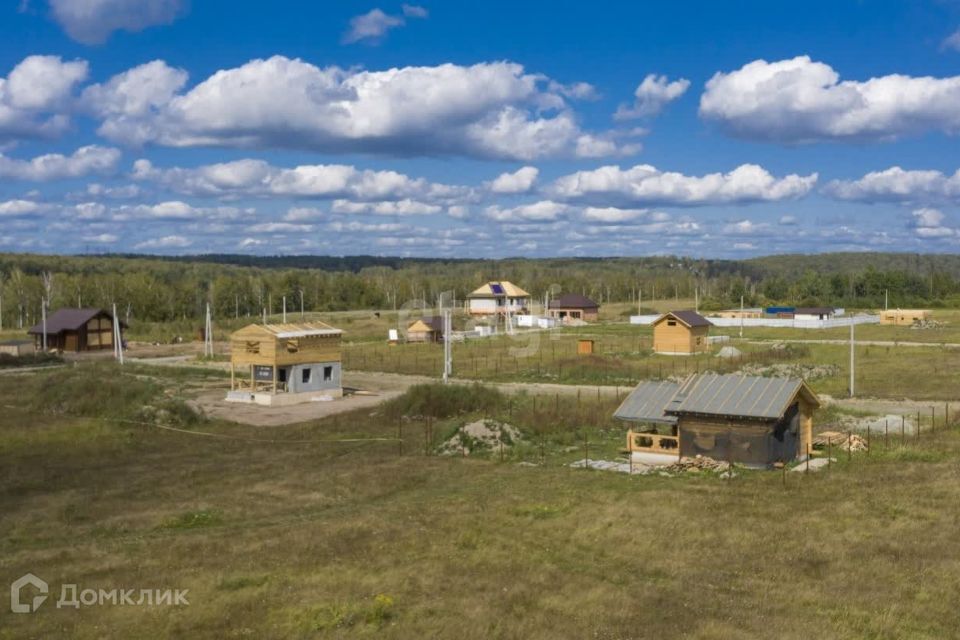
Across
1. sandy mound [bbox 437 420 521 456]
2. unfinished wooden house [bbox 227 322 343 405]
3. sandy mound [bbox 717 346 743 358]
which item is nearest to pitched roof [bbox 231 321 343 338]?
unfinished wooden house [bbox 227 322 343 405]

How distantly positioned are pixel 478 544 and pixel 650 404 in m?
11.1

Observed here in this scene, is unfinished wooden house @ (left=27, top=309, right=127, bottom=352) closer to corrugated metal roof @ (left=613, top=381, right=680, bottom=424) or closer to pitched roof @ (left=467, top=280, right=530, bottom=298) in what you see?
pitched roof @ (left=467, top=280, right=530, bottom=298)

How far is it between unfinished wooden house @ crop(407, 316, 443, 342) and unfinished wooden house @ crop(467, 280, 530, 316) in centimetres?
3079

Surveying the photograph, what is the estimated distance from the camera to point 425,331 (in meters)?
77.8

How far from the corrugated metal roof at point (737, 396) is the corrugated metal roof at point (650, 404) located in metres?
0.61

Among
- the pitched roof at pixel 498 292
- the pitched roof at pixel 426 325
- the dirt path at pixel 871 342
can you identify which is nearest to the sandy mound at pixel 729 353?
the dirt path at pixel 871 342

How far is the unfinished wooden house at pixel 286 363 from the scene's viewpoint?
44375 mm

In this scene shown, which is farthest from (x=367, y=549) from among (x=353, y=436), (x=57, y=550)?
(x=353, y=436)

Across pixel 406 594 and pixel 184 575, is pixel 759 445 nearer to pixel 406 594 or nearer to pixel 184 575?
pixel 406 594

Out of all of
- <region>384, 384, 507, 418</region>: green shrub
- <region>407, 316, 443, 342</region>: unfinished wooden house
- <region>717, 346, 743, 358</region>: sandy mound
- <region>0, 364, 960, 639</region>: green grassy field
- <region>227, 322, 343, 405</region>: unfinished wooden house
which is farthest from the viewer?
<region>407, 316, 443, 342</region>: unfinished wooden house

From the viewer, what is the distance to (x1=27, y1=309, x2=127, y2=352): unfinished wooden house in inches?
2827

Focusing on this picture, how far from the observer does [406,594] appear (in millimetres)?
14727

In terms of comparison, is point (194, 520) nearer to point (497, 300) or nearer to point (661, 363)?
point (661, 363)

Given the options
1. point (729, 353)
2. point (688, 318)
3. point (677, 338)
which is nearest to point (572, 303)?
point (688, 318)
